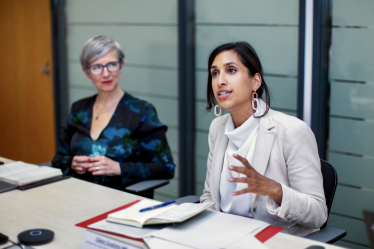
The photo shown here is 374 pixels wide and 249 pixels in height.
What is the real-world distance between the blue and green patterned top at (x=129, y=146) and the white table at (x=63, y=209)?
1.06 ft

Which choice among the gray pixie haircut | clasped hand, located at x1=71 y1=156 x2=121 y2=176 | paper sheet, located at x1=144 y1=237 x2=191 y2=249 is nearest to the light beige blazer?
paper sheet, located at x1=144 y1=237 x2=191 y2=249

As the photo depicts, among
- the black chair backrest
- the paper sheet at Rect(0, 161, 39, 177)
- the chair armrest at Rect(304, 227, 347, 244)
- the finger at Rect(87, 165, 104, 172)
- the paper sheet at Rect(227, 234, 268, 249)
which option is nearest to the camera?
the paper sheet at Rect(227, 234, 268, 249)

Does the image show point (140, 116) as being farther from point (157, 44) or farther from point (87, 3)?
point (87, 3)

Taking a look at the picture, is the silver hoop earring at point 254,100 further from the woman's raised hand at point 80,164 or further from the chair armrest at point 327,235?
the woman's raised hand at point 80,164

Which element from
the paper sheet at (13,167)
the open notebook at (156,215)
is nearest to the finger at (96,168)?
the paper sheet at (13,167)

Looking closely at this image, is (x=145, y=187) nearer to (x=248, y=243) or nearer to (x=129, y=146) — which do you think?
(x=129, y=146)

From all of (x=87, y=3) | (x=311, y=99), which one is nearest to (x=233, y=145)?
(x=311, y=99)

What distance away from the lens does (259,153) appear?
5.69 feet

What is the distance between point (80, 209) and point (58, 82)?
287 centimetres

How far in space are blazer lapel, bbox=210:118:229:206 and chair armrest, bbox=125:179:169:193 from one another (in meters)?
0.36

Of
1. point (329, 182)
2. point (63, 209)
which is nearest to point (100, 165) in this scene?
point (63, 209)

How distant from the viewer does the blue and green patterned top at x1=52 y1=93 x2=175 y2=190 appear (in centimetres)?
235

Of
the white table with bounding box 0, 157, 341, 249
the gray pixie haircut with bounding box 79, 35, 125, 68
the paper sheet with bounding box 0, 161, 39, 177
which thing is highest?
the gray pixie haircut with bounding box 79, 35, 125, 68

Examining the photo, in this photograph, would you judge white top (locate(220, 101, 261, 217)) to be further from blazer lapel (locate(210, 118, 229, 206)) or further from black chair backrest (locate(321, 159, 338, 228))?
black chair backrest (locate(321, 159, 338, 228))
